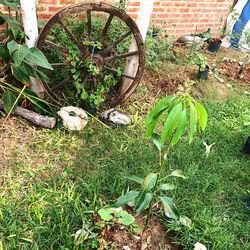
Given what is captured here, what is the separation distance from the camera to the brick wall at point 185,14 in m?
4.04

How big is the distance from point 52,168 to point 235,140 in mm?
2080

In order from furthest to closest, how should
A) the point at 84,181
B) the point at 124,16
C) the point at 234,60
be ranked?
1. the point at 234,60
2. the point at 124,16
3. the point at 84,181

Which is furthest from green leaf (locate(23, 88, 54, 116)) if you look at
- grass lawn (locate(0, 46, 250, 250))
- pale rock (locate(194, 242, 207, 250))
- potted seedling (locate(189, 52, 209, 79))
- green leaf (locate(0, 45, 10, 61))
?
potted seedling (locate(189, 52, 209, 79))

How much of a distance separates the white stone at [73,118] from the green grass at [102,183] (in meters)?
0.07

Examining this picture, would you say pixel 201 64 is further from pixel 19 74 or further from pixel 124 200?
pixel 124 200

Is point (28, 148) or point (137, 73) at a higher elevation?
point (137, 73)

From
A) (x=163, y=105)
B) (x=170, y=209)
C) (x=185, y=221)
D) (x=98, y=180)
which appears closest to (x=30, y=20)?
(x=98, y=180)

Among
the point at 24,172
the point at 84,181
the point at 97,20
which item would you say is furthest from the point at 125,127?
the point at 97,20

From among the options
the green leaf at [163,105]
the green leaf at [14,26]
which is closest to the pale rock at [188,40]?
the green leaf at [14,26]

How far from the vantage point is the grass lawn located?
1.74 metres

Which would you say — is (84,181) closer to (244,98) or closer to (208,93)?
(208,93)

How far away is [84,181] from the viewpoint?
209cm

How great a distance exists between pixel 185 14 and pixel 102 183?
12.2ft

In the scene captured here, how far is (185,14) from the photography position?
4.51 metres
